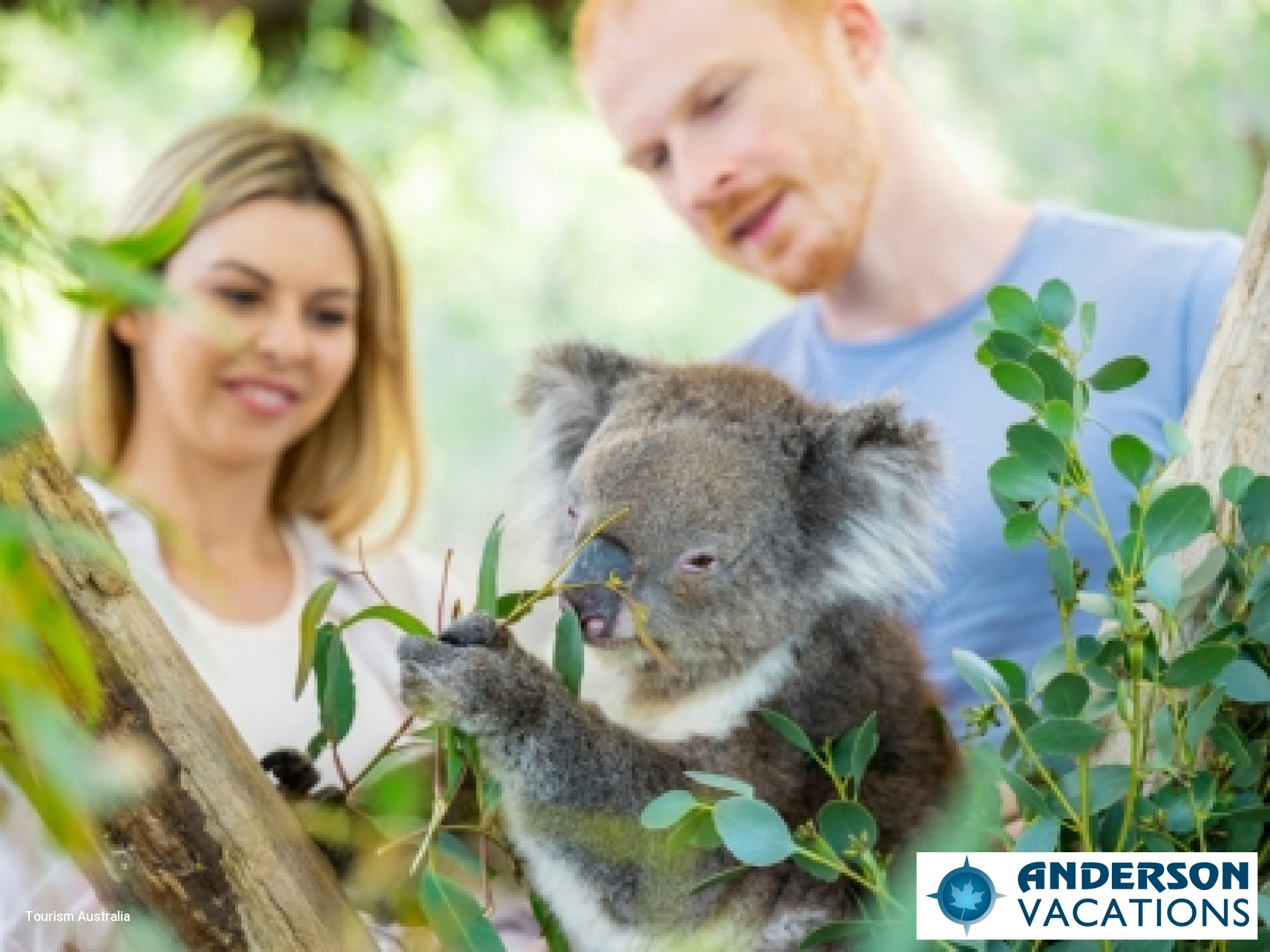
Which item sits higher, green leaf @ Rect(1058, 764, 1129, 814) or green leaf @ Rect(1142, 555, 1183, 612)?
green leaf @ Rect(1142, 555, 1183, 612)

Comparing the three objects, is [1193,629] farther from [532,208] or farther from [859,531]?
[532,208]

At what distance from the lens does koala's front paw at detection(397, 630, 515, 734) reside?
138 cm

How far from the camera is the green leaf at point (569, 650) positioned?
1435mm

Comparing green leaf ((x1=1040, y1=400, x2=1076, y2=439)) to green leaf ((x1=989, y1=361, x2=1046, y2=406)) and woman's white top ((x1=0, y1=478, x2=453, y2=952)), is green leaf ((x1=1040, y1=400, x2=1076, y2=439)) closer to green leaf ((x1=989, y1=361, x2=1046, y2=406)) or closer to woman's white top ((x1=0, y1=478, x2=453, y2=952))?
green leaf ((x1=989, y1=361, x2=1046, y2=406))

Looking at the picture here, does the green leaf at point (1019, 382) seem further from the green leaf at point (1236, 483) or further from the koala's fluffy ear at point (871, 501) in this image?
the koala's fluffy ear at point (871, 501)

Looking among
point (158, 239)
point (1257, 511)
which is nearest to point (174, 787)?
point (158, 239)

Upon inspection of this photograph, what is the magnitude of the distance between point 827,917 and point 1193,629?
1.78ft

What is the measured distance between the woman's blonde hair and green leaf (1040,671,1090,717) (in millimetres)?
2036

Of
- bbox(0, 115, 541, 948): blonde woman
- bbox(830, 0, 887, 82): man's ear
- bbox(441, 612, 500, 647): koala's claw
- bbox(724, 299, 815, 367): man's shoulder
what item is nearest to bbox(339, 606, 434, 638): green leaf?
bbox(441, 612, 500, 647): koala's claw

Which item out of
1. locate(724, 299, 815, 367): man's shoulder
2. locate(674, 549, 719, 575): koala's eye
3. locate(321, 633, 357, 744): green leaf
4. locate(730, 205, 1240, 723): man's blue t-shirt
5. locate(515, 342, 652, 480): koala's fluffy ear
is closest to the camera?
locate(321, 633, 357, 744): green leaf

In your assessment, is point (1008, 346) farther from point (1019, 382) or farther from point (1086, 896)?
point (1086, 896)

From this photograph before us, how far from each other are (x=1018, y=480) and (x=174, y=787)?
716mm

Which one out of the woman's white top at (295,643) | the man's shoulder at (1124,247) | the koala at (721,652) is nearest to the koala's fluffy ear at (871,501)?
the koala at (721,652)

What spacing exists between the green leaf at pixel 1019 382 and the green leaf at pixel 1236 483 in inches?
6.7
